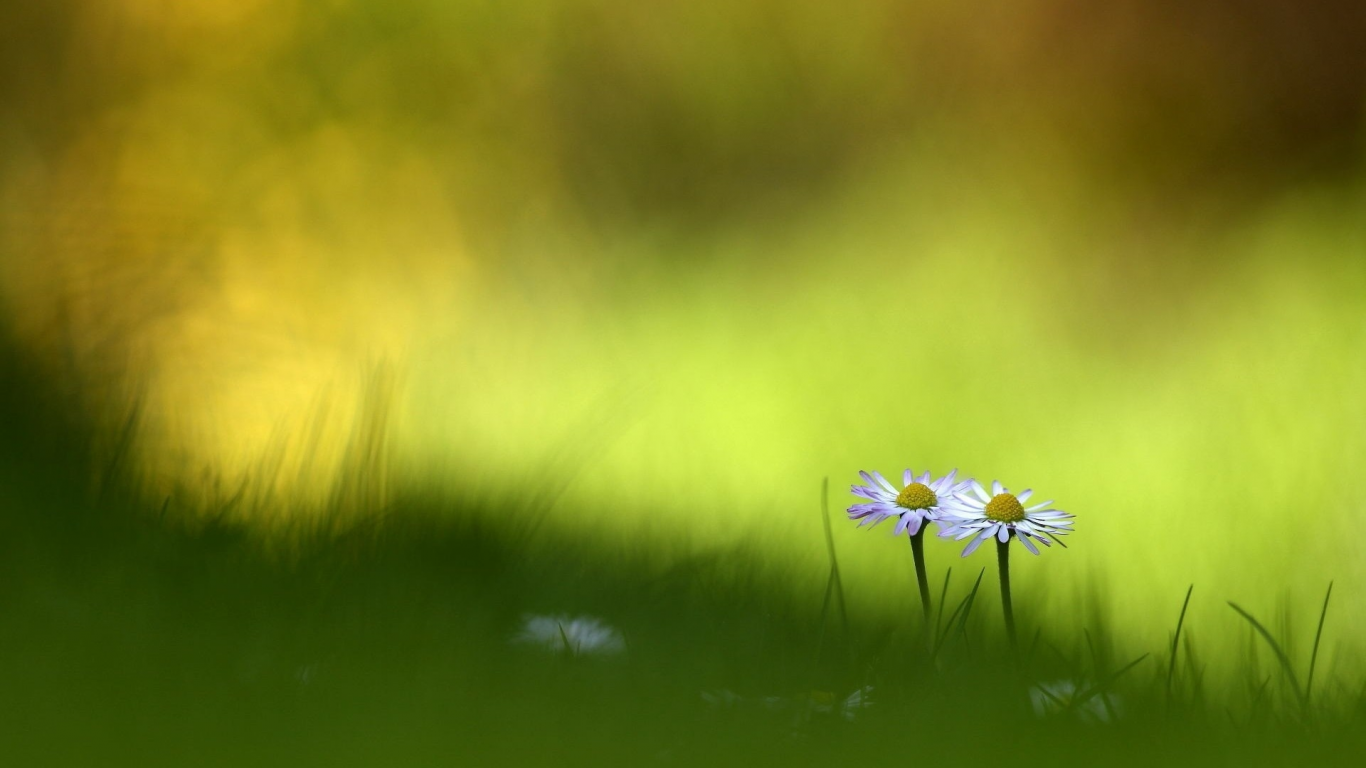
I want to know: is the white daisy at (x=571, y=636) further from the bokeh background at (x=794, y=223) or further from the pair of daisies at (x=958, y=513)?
the bokeh background at (x=794, y=223)

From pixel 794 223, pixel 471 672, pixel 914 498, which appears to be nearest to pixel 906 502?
pixel 914 498

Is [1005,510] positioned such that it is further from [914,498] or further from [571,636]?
[571,636]

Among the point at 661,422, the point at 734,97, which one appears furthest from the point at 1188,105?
the point at 661,422

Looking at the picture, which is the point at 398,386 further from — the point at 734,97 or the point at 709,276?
the point at 734,97

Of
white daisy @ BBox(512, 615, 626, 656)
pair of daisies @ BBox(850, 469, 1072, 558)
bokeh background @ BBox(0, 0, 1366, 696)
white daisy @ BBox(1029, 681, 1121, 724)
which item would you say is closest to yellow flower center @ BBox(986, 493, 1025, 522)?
pair of daisies @ BBox(850, 469, 1072, 558)

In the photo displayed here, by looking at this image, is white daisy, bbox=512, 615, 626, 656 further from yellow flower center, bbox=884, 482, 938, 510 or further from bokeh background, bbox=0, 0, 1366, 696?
bokeh background, bbox=0, 0, 1366, 696

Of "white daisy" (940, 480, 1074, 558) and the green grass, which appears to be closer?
the green grass

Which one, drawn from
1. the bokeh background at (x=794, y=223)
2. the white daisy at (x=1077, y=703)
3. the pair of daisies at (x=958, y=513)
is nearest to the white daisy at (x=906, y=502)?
the pair of daisies at (x=958, y=513)
